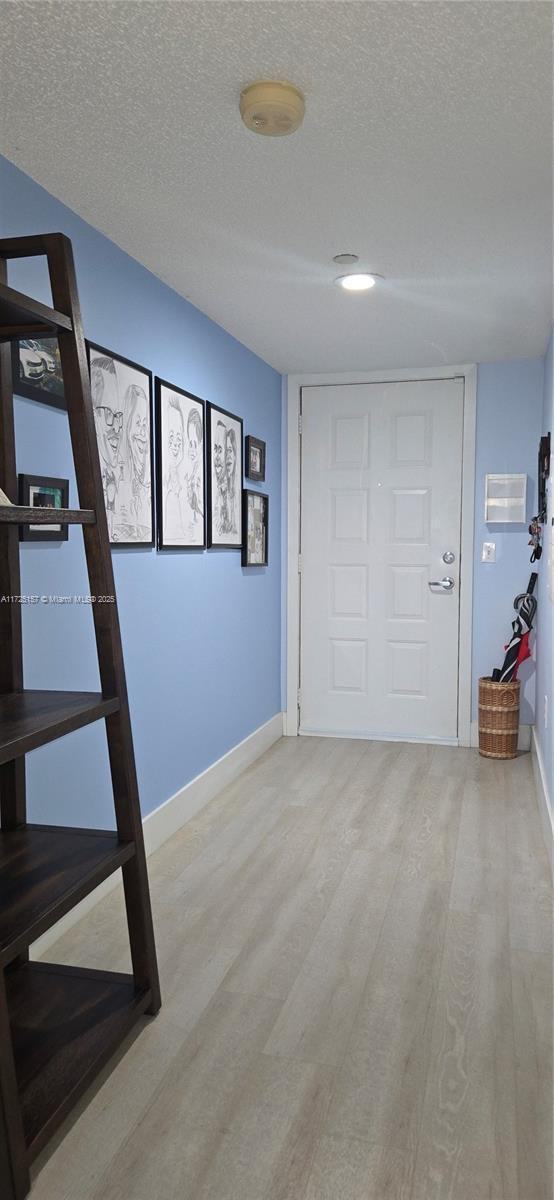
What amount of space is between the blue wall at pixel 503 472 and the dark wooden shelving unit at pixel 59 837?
312 centimetres

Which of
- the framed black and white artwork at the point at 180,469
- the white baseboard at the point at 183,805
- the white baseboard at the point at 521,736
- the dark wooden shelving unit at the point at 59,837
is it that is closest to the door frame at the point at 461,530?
the white baseboard at the point at 521,736

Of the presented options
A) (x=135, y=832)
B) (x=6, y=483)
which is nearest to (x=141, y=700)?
(x=135, y=832)

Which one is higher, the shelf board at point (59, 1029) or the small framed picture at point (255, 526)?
the small framed picture at point (255, 526)

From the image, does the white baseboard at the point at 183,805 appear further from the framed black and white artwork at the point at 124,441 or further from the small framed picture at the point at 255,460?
the small framed picture at the point at 255,460

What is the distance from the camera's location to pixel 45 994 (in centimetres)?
200

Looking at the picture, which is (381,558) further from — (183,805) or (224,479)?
(183,805)

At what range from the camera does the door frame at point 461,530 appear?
468 centimetres

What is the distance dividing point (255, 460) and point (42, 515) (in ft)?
9.32

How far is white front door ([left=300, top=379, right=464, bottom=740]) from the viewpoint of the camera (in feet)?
15.6

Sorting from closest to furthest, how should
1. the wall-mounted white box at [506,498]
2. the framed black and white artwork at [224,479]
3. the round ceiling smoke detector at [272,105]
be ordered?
the round ceiling smoke detector at [272,105] → the framed black and white artwork at [224,479] → the wall-mounted white box at [506,498]

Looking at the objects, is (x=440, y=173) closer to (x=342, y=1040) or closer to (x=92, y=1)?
(x=92, y=1)

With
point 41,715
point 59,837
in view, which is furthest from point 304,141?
point 59,837

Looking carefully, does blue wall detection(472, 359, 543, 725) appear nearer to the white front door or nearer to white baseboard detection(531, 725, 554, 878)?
the white front door

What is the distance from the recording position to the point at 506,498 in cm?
462
